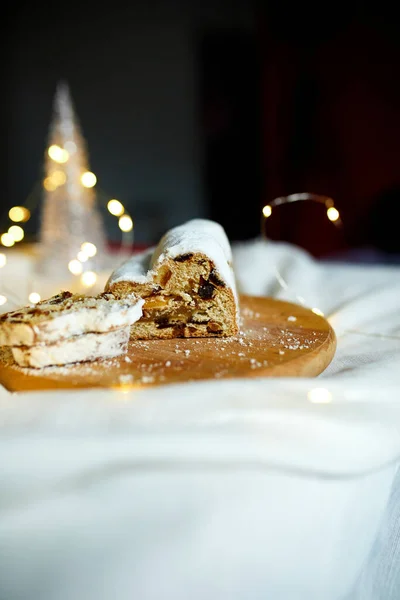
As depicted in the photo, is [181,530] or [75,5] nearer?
[181,530]

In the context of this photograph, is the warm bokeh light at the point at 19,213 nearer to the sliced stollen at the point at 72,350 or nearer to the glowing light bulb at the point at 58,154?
the glowing light bulb at the point at 58,154

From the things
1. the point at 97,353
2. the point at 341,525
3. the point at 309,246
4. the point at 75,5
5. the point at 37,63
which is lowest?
the point at 309,246

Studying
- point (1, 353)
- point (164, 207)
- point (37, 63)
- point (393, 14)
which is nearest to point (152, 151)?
point (164, 207)

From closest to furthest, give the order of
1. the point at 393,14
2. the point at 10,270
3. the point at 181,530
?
the point at 181,530
the point at 10,270
the point at 393,14

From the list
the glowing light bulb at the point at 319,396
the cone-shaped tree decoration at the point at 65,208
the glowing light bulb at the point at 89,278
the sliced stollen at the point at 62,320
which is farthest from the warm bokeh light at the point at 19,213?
the glowing light bulb at the point at 319,396

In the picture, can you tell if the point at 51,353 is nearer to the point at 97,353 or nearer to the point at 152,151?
the point at 97,353

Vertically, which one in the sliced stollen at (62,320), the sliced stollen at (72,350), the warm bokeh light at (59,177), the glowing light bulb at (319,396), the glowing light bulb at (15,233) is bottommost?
the glowing light bulb at (319,396)
